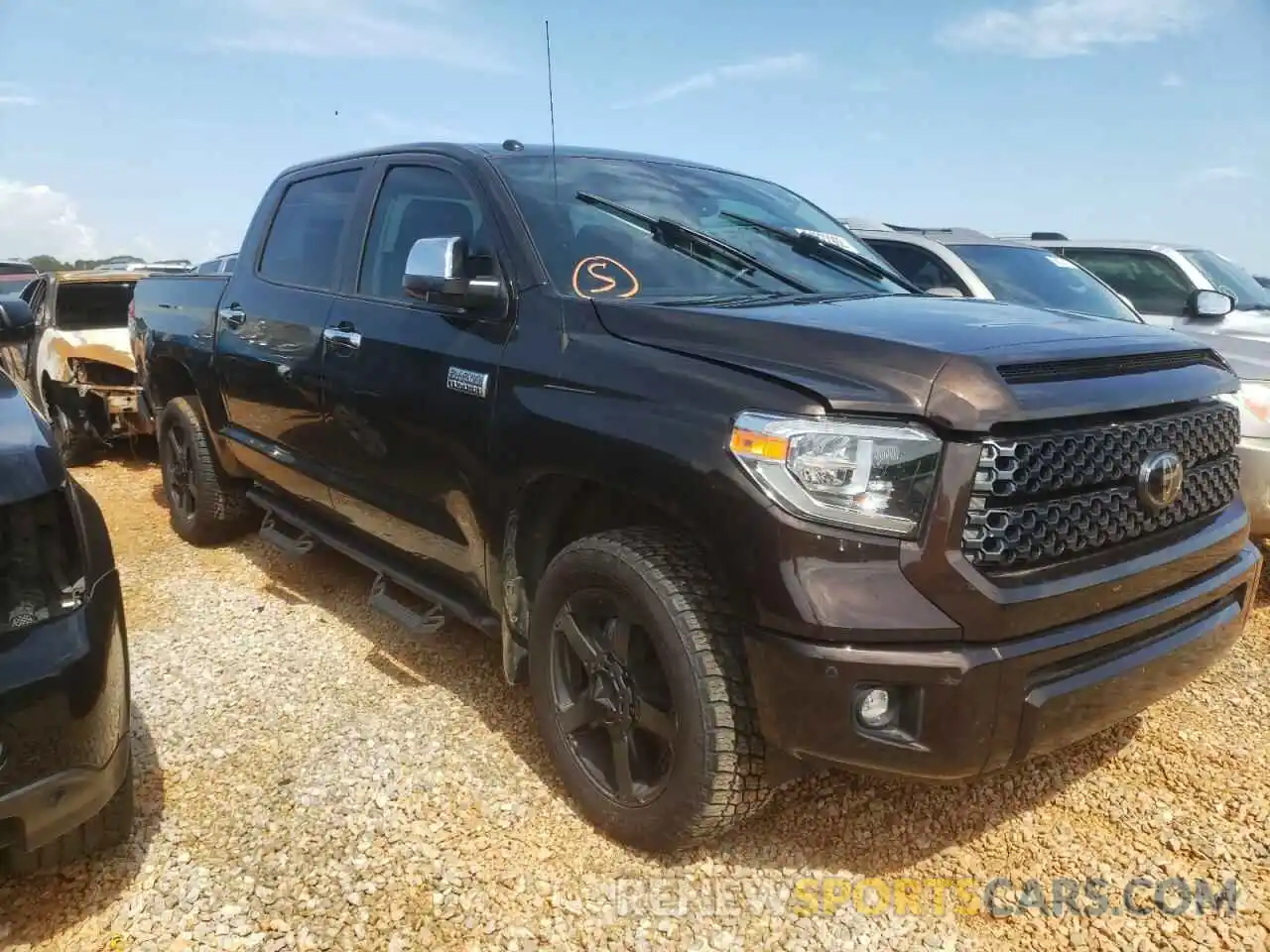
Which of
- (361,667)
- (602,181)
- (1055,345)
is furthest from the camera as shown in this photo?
(361,667)

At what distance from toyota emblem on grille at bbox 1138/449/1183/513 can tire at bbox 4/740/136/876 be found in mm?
2540

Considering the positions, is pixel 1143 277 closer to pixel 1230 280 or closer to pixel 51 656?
pixel 1230 280

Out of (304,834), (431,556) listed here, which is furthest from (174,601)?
(304,834)

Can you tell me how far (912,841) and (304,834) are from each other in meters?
1.67

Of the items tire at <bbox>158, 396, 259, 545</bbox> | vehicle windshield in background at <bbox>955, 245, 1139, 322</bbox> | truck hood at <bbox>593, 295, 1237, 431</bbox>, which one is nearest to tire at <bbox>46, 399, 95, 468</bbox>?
tire at <bbox>158, 396, 259, 545</bbox>

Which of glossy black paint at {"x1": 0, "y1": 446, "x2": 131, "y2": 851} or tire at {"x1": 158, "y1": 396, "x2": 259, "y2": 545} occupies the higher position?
glossy black paint at {"x1": 0, "y1": 446, "x2": 131, "y2": 851}

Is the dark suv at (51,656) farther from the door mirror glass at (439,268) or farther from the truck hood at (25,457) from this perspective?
the door mirror glass at (439,268)

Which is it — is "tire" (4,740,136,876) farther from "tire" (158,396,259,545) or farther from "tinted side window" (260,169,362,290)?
"tire" (158,396,259,545)

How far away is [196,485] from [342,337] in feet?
6.94

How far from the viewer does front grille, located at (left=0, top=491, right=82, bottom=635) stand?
204cm

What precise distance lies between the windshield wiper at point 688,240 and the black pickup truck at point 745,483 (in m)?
0.01

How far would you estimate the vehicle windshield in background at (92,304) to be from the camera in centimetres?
826

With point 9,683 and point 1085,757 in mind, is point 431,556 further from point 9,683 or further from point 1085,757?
point 1085,757

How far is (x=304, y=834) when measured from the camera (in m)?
2.62
